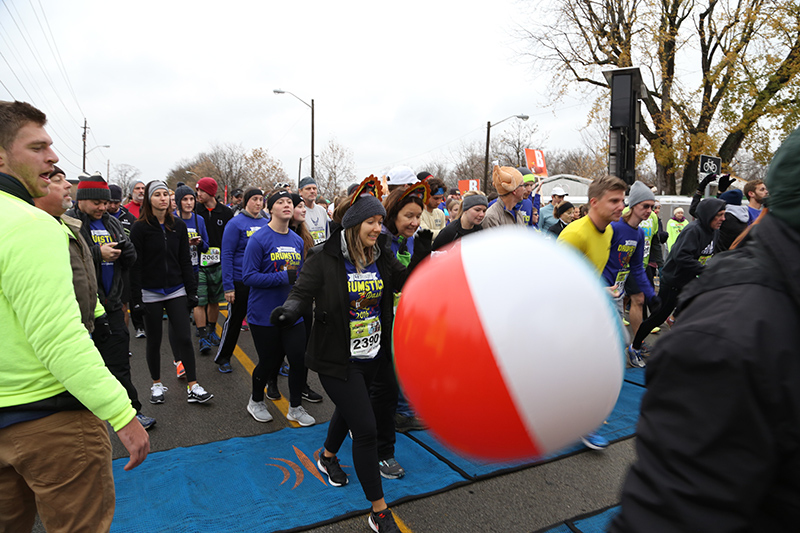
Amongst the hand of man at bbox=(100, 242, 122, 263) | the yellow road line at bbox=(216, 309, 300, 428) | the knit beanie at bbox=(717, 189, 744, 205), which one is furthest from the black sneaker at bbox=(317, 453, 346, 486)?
the knit beanie at bbox=(717, 189, 744, 205)

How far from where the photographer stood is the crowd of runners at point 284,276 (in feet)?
6.49

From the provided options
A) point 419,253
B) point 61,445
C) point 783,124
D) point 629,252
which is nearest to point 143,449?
point 61,445

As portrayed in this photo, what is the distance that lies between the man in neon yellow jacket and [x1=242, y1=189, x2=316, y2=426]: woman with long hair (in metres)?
2.64

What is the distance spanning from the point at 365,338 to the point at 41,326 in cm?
190

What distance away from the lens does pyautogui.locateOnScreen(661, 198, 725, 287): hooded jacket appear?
6020 mm

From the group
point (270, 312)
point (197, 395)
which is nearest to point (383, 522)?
point (270, 312)

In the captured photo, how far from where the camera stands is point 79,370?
183cm

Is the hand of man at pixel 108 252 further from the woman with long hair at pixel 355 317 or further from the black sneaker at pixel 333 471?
the black sneaker at pixel 333 471

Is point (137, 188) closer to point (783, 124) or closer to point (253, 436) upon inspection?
point (253, 436)

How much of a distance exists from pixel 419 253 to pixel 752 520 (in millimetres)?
3669

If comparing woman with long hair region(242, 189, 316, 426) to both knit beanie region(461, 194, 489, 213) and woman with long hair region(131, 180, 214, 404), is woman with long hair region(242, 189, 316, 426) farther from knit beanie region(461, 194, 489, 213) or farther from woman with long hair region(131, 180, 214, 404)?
knit beanie region(461, 194, 489, 213)

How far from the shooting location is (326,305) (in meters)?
3.26

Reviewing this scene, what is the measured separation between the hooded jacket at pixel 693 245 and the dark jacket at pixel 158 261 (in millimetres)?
5715

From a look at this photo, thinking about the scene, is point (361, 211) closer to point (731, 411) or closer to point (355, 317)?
point (355, 317)
